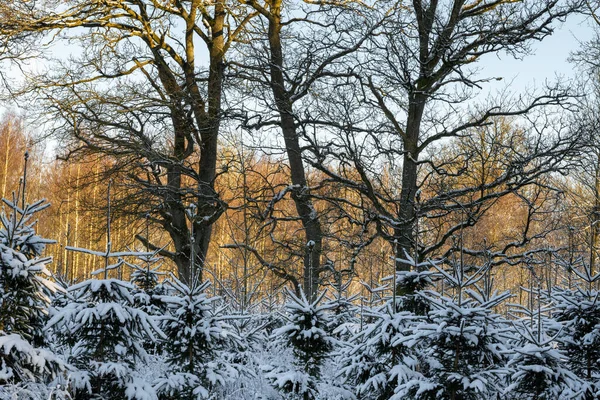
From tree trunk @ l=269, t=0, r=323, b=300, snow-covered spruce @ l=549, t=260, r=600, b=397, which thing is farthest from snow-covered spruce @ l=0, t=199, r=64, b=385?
tree trunk @ l=269, t=0, r=323, b=300

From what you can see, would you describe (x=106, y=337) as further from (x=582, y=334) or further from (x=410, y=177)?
(x=410, y=177)

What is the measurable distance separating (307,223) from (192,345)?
5935 mm

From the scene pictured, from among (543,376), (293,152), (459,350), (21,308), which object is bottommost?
(543,376)

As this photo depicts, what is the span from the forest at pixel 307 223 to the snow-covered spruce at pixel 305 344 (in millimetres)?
25

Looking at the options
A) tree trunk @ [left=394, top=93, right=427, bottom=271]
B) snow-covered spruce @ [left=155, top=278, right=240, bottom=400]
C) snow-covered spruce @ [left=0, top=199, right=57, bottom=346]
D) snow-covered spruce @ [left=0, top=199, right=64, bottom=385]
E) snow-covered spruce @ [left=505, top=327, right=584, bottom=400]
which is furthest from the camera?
tree trunk @ [left=394, top=93, right=427, bottom=271]

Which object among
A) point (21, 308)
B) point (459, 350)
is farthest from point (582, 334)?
point (21, 308)

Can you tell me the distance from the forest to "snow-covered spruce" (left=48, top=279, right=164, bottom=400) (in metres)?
0.02

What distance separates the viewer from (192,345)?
500 centimetres

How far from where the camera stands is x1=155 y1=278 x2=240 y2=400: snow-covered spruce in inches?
191

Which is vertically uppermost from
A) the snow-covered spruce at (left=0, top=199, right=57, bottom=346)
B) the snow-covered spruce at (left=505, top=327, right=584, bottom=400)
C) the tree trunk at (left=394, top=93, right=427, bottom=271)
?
the tree trunk at (left=394, top=93, right=427, bottom=271)

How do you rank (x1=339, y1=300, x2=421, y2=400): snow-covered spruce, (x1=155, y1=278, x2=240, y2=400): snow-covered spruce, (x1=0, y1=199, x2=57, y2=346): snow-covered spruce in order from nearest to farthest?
(x1=0, y1=199, x2=57, y2=346): snow-covered spruce
(x1=339, y1=300, x2=421, y2=400): snow-covered spruce
(x1=155, y1=278, x2=240, y2=400): snow-covered spruce

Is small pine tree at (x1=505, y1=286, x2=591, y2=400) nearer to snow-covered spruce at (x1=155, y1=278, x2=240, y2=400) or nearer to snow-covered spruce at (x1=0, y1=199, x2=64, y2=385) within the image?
snow-covered spruce at (x1=155, y1=278, x2=240, y2=400)

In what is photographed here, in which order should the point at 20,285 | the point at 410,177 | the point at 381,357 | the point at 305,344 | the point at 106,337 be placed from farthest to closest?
the point at 410,177 < the point at 305,344 < the point at 381,357 < the point at 106,337 < the point at 20,285

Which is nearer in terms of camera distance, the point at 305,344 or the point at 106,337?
the point at 106,337
